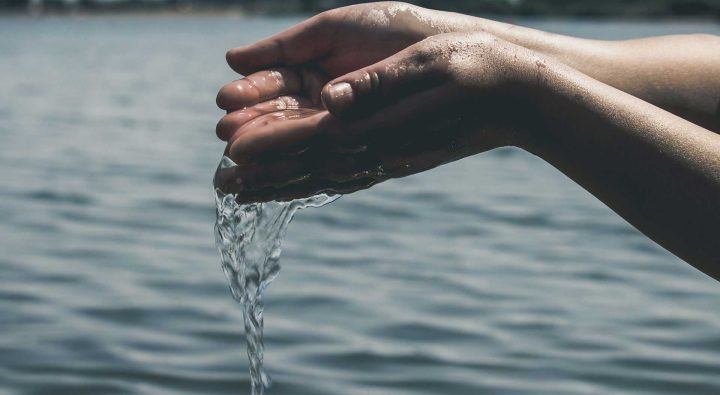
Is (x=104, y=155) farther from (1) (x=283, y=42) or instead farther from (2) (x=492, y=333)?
(1) (x=283, y=42)

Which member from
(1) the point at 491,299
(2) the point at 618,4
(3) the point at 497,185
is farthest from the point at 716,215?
(2) the point at 618,4

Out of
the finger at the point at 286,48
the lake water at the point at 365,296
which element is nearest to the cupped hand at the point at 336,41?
the finger at the point at 286,48

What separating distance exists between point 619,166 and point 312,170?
2.46 ft

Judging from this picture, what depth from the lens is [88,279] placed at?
793 cm

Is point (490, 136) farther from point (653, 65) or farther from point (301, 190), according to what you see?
point (653, 65)

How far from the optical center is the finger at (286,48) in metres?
3.66

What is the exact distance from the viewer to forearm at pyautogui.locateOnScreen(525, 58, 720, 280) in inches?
105

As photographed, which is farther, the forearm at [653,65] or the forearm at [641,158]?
the forearm at [653,65]

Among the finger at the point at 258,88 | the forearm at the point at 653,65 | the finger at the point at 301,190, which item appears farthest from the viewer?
the forearm at the point at 653,65

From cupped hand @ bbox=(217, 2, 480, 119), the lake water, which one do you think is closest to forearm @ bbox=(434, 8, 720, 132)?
cupped hand @ bbox=(217, 2, 480, 119)

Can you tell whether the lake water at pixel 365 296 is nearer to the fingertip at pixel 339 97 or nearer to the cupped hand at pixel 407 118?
the cupped hand at pixel 407 118

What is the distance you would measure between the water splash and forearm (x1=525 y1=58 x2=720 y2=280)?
2.86 feet

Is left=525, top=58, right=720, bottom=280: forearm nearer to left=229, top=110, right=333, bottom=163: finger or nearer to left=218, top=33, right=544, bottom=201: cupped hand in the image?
left=218, top=33, right=544, bottom=201: cupped hand

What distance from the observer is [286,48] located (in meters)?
3.69
